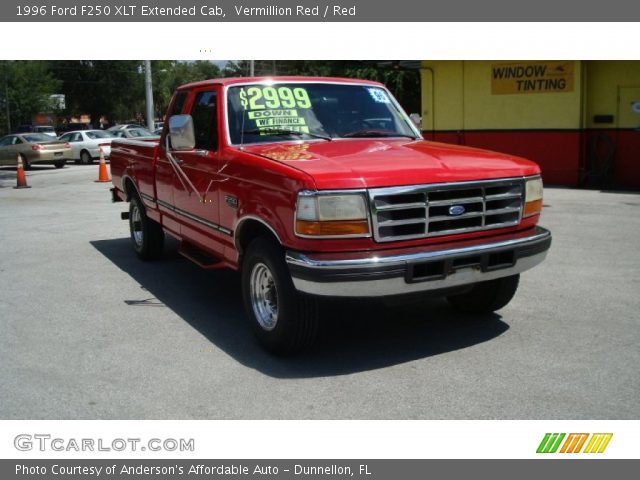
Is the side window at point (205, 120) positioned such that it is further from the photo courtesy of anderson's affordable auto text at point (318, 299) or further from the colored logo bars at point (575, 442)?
the colored logo bars at point (575, 442)

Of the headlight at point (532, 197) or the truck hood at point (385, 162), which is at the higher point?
the truck hood at point (385, 162)

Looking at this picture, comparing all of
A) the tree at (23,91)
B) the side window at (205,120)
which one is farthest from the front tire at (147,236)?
the tree at (23,91)

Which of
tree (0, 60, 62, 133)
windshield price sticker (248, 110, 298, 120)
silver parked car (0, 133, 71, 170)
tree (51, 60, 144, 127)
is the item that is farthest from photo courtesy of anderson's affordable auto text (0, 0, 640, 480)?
tree (51, 60, 144, 127)

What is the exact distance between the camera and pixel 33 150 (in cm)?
2553

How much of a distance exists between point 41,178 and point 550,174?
1547 centimetres

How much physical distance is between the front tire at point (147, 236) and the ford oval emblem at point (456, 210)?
14.6 ft

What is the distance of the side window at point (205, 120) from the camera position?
5.71m

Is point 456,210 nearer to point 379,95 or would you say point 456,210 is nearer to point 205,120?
point 379,95

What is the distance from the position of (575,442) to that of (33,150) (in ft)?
83.6

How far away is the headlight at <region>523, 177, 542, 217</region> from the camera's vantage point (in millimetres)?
4954

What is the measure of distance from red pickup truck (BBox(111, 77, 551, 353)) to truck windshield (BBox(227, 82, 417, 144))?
1 cm

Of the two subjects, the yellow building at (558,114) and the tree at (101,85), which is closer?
the yellow building at (558,114)

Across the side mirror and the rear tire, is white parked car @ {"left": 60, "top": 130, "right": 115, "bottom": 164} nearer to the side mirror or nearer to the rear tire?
the side mirror

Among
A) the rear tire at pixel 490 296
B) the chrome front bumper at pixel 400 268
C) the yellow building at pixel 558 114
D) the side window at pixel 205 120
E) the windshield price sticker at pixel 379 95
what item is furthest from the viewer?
the yellow building at pixel 558 114
